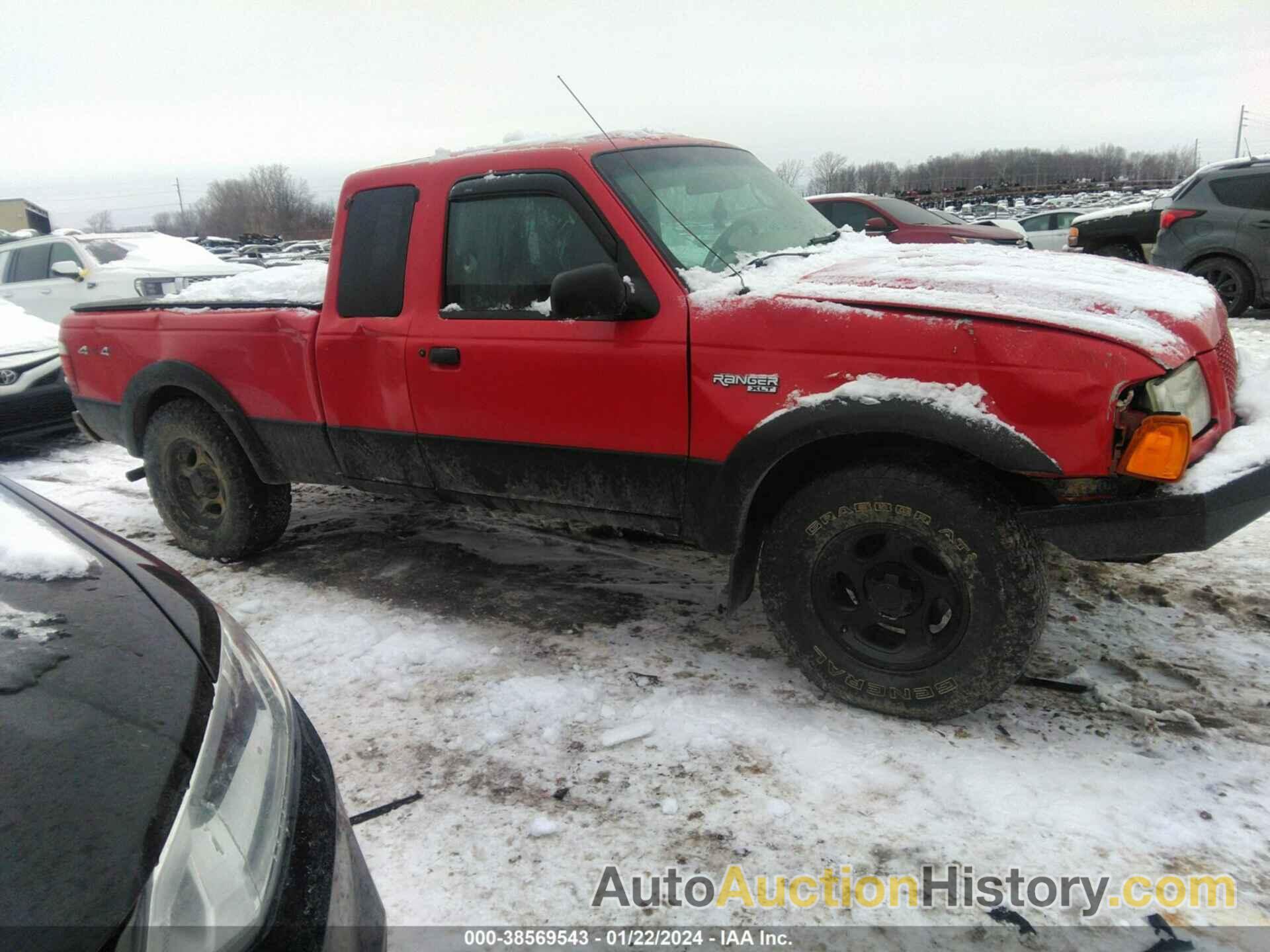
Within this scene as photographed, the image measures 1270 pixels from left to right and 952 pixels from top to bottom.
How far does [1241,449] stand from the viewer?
2428mm

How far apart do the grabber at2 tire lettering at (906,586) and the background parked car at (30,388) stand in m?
6.81

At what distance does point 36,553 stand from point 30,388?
21.8 ft

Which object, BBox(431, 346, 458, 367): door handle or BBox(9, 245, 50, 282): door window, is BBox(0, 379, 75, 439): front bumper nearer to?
BBox(9, 245, 50, 282): door window

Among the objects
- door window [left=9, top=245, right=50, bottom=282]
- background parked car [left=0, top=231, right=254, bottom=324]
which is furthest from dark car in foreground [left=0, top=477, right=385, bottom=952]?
door window [left=9, top=245, right=50, bottom=282]

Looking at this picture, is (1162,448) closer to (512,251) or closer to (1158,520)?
(1158,520)

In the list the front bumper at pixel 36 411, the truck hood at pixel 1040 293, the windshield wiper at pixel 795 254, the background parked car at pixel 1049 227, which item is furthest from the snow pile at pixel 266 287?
the background parked car at pixel 1049 227

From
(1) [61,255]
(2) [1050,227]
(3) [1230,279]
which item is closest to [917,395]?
(3) [1230,279]

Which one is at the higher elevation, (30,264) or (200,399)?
(30,264)

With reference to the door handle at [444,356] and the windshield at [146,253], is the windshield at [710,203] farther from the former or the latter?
the windshield at [146,253]

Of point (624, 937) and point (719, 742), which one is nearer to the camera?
point (624, 937)

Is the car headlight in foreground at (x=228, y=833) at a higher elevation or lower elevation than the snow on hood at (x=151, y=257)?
lower

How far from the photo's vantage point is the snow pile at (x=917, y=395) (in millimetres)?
2416

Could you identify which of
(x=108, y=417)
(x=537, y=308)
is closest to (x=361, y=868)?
(x=537, y=308)

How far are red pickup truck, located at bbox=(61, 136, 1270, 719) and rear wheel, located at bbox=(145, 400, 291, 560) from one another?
39 centimetres
